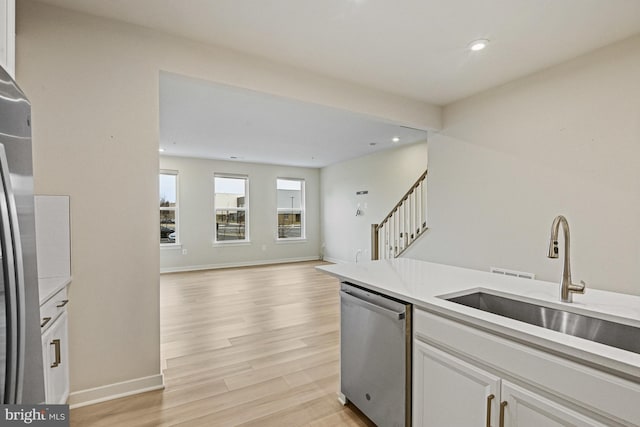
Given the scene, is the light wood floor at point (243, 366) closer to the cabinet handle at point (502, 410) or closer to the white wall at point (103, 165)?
the white wall at point (103, 165)

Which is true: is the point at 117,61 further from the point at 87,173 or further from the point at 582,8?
the point at 582,8

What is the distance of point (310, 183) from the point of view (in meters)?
8.48

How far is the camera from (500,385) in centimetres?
112

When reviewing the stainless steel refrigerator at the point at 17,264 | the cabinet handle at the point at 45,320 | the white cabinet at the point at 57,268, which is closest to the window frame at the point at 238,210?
the white cabinet at the point at 57,268

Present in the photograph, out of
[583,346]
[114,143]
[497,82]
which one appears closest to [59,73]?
[114,143]

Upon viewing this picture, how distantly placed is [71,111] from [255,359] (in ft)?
7.68

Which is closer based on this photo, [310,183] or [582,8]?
[582,8]

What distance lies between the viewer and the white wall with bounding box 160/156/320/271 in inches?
269

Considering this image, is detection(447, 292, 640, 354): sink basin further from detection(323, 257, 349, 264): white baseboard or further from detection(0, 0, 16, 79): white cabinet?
detection(323, 257, 349, 264): white baseboard

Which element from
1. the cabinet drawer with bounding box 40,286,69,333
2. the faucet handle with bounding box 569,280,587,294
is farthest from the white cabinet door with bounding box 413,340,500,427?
the cabinet drawer with bounding box 40,286,69,333

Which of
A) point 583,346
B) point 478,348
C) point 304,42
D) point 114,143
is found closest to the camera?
point 583,346

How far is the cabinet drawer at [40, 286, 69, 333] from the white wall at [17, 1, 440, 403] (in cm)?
13

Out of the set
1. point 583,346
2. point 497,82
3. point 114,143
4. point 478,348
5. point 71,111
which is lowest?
point 478,348

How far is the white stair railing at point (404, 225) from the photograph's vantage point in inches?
179
